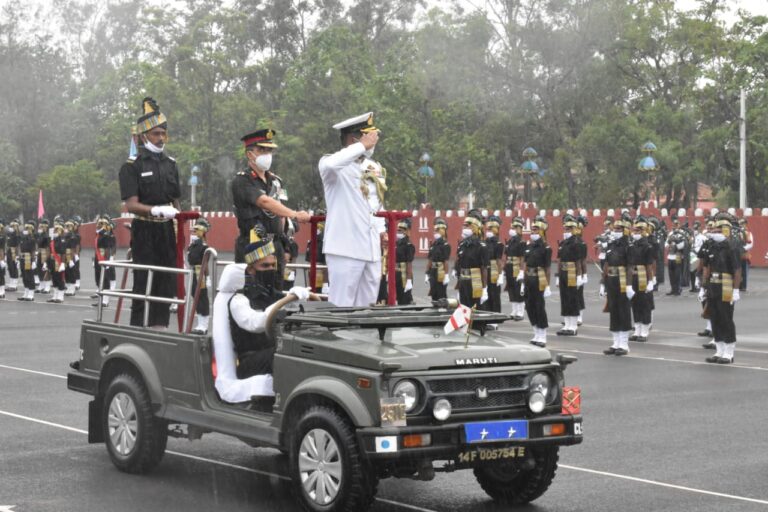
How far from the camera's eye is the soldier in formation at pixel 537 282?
2141cm

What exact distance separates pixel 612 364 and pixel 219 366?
9977 millimetres

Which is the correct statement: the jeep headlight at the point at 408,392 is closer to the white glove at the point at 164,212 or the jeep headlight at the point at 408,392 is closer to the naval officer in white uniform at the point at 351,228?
the naval officer in white uniform at the point at 351,228

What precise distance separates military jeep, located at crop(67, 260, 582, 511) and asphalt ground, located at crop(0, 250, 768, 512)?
48 cm

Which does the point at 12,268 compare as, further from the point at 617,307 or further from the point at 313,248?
the point at 313,248

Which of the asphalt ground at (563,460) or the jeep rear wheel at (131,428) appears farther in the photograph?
the jeep rear wheel at (131,428)

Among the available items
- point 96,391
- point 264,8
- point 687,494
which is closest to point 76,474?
point 96,391

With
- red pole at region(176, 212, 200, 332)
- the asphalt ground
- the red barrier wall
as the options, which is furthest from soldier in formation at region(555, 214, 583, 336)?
the red barrier wall

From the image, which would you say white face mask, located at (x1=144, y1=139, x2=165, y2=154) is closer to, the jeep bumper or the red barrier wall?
the jeep bumper

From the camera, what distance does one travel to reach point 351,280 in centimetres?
988

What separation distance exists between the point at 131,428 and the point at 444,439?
284 centimetres

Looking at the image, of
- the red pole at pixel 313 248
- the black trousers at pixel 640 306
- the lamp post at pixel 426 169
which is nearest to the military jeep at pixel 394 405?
the red pole at pixel 313 248

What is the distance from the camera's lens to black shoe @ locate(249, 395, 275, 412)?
864cm

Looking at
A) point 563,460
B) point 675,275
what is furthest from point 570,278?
point 563,460

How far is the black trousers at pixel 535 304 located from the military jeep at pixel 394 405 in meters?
12.8
